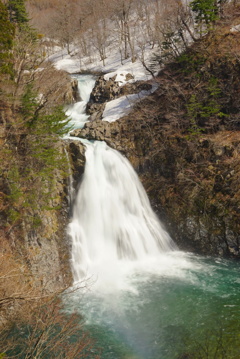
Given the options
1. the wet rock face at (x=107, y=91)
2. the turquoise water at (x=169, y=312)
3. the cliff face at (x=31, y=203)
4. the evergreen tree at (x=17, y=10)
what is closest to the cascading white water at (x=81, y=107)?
→ the wet rock face at (x=107, y=91)

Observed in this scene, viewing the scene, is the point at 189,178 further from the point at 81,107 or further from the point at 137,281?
the point at 81,107

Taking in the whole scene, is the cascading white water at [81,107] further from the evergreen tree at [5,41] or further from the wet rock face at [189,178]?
the evergreen tree at [5,41]

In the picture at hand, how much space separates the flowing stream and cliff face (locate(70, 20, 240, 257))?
1.26 meters

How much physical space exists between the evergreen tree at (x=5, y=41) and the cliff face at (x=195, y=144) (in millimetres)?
7972

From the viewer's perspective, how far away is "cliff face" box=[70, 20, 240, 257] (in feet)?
55.4

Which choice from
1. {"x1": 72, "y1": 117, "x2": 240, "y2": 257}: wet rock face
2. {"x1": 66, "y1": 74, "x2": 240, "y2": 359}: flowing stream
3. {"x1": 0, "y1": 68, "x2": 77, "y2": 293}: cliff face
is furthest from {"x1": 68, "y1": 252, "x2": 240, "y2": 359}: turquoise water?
{"x1": 0, "y1": 68, "x2": 77, "y2": 293}: cliff face

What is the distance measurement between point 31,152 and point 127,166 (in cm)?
789

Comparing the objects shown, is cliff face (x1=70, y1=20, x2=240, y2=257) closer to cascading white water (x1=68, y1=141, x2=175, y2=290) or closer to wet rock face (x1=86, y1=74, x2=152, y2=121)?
cascading white water (x1=68, y1=141, x2=175, y2=290)

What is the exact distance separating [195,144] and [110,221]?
8810 mm

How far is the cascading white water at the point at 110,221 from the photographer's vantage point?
15844 mm

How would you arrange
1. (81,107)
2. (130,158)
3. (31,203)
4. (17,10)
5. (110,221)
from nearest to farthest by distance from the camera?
(31,203) < (110,221) < (130,158) < (81,107) < (17,10)

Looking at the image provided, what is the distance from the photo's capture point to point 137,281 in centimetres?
1387

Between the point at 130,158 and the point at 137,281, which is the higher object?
the point at 130,158

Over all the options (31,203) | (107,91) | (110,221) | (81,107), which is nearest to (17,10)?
(81,107)
